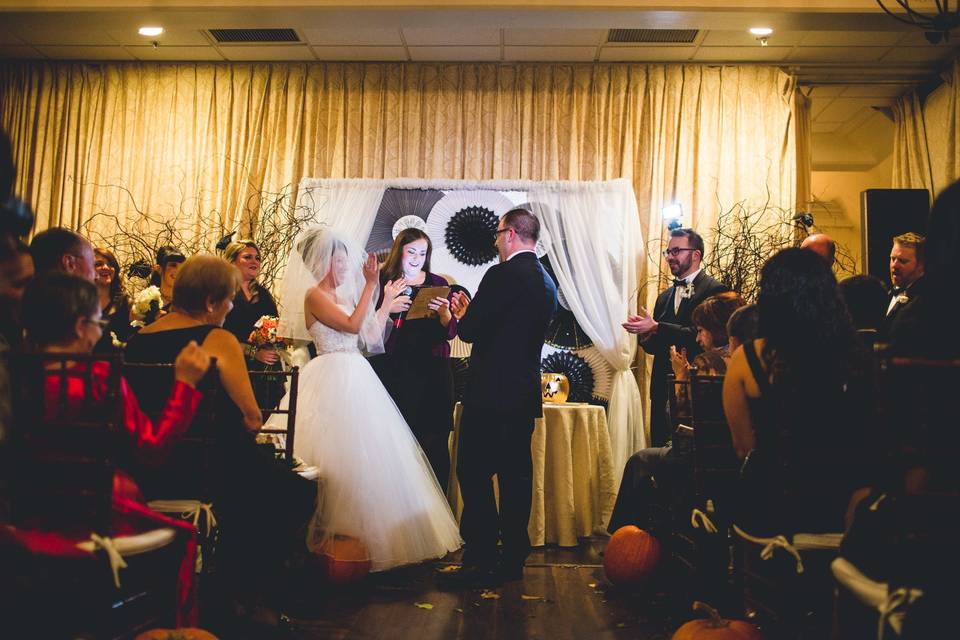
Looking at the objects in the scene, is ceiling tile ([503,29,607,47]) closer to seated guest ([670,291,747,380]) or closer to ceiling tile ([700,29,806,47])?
ceiling tile ([700,29,806,47])

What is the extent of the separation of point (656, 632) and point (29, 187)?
6430mm

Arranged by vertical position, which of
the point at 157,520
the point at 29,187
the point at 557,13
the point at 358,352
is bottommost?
the point at 157,520

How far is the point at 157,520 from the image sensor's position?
7.29 ft

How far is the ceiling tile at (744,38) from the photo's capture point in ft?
20.6

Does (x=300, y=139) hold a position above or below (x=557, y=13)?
below

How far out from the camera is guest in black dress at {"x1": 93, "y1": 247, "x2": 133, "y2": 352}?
4305 millimetres

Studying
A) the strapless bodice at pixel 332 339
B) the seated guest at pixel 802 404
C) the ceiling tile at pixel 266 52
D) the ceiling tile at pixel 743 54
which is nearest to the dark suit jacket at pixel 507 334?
the strapless bodice at pixel 332 339

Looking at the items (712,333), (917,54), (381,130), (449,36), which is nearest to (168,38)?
(381,130)

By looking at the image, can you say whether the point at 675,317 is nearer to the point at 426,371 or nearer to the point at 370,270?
the point at 426,371

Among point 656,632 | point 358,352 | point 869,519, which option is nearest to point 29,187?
point 358,352

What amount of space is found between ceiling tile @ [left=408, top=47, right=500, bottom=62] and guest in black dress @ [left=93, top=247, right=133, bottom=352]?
318 cm

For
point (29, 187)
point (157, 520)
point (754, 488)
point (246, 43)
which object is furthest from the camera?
point (29, 187)

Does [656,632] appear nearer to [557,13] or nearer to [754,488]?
[754,488]

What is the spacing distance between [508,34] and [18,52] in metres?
4.03
